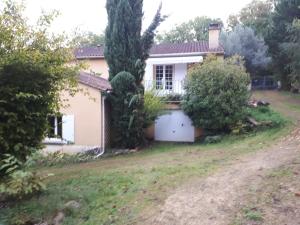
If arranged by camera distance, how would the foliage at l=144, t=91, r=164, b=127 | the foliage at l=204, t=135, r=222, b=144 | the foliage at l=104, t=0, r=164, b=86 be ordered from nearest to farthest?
the foliage at l=204, t=135, r=222, b=144 → the foliage at l=104, t=0, r=164, b=86 → the foliage at l=144, t=91, r=164, b=127

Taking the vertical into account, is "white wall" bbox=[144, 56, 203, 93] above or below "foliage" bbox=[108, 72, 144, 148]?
above

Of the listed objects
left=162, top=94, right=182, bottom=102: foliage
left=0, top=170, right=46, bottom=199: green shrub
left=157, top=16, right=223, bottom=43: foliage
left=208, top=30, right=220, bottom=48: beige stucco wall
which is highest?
left=157, top=16, right=223, bottom=43: foliage

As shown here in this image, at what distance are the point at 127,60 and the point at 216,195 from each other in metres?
11.9

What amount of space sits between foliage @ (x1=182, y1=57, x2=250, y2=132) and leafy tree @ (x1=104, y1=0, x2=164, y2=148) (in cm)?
277

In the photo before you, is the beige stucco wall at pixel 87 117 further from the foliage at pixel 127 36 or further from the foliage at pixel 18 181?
the foliage at pixel 18 181

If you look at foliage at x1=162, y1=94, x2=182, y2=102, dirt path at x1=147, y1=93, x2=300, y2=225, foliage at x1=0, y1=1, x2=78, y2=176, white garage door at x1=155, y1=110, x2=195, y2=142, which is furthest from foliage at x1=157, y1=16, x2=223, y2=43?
dirt path at x1=147, y1=93, x2=300, y2=225

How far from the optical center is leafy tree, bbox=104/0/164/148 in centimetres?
1777

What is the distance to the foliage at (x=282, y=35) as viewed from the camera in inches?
1157

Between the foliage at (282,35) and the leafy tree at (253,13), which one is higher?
the leafy tree at (253,13)

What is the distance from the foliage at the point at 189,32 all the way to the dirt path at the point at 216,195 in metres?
49.7

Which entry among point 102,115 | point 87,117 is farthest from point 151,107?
point 87,117

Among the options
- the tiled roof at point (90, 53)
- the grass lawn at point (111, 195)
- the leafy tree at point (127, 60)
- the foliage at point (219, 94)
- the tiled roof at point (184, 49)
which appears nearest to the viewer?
the grass lawn at point (111, 195)

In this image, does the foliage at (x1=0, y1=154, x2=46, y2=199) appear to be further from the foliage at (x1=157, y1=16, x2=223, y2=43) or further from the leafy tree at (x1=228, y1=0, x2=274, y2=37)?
the foliage at (x1=157, y1=16, x2=223, y2=43)

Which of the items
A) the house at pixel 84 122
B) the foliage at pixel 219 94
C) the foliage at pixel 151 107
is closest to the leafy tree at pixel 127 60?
the foliage at pixel 151 107
